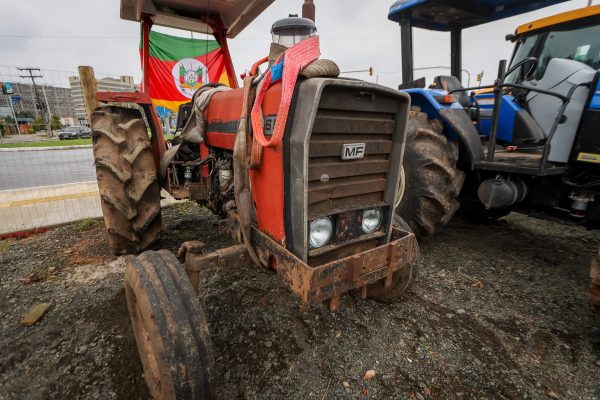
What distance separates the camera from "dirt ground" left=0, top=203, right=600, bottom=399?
1.75 metres

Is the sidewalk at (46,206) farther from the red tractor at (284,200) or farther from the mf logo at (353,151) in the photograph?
the mf logo at (353,151)

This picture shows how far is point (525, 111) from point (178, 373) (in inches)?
143

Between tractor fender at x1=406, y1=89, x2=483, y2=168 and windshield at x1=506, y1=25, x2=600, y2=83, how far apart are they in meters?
0.99

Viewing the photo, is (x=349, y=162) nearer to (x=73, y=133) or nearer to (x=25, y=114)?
(x=73, y=133)

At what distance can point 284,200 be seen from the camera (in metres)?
1.60

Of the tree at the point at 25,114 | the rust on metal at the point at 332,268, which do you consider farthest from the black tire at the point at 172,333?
the tree at the point at 25,114

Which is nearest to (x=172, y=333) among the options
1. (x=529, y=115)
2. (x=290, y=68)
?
(x=290, y=68)

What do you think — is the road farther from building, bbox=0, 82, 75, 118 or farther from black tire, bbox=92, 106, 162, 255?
building, bbox=0, 82, 75, 118

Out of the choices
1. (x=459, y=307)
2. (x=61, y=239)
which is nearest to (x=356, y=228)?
(x=459, y=307)

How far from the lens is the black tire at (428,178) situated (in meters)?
2.85

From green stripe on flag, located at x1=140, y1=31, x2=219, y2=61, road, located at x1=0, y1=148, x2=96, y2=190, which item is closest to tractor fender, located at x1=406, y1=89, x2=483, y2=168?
green stripe on flag, located at x1=140, y1=31, x2=219, y2=61

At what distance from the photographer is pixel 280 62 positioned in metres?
1.50

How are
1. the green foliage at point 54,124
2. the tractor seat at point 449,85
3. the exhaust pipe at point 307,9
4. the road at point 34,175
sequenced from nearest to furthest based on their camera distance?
the tractor seat at point 449,85 < the exhaust pipe at point 307,9 < the road at point 34,175 < the green foliage at point 54,124

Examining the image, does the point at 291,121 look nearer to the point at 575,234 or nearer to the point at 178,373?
the point at 178,373
